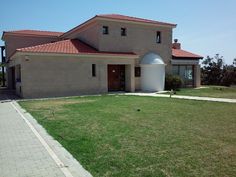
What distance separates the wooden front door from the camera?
26562mm

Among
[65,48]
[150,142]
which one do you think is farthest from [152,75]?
[150,142]

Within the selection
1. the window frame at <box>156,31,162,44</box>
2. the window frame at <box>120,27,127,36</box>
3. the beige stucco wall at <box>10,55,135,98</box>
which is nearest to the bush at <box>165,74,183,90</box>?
the window frame at <box>156,31,162,44</box>

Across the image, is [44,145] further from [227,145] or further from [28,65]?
[28,65]

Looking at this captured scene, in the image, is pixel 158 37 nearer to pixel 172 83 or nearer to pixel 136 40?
pixel 136 40

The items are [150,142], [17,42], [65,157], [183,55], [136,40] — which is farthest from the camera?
[17,42]

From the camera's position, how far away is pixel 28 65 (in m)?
20.8

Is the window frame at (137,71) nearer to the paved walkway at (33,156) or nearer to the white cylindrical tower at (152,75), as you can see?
the white cylindrical tower at (152,75)

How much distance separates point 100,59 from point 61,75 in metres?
3.82

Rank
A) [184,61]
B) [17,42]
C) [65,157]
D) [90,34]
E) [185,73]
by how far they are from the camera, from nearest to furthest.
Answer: [65,157] < [90,34] < [184,61] < [185,73] < [17,42]

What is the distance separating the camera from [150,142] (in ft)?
23.9

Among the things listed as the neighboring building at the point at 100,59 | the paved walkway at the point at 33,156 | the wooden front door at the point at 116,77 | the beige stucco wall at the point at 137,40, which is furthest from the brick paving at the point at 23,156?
the wooden front door at the point at 116,77

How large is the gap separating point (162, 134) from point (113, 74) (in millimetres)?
18857

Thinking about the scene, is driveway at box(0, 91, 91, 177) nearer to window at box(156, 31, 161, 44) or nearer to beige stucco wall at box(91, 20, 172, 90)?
beige stucco wall at box(91, 20, 172, 90)

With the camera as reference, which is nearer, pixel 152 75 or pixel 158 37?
pixel 152 75
